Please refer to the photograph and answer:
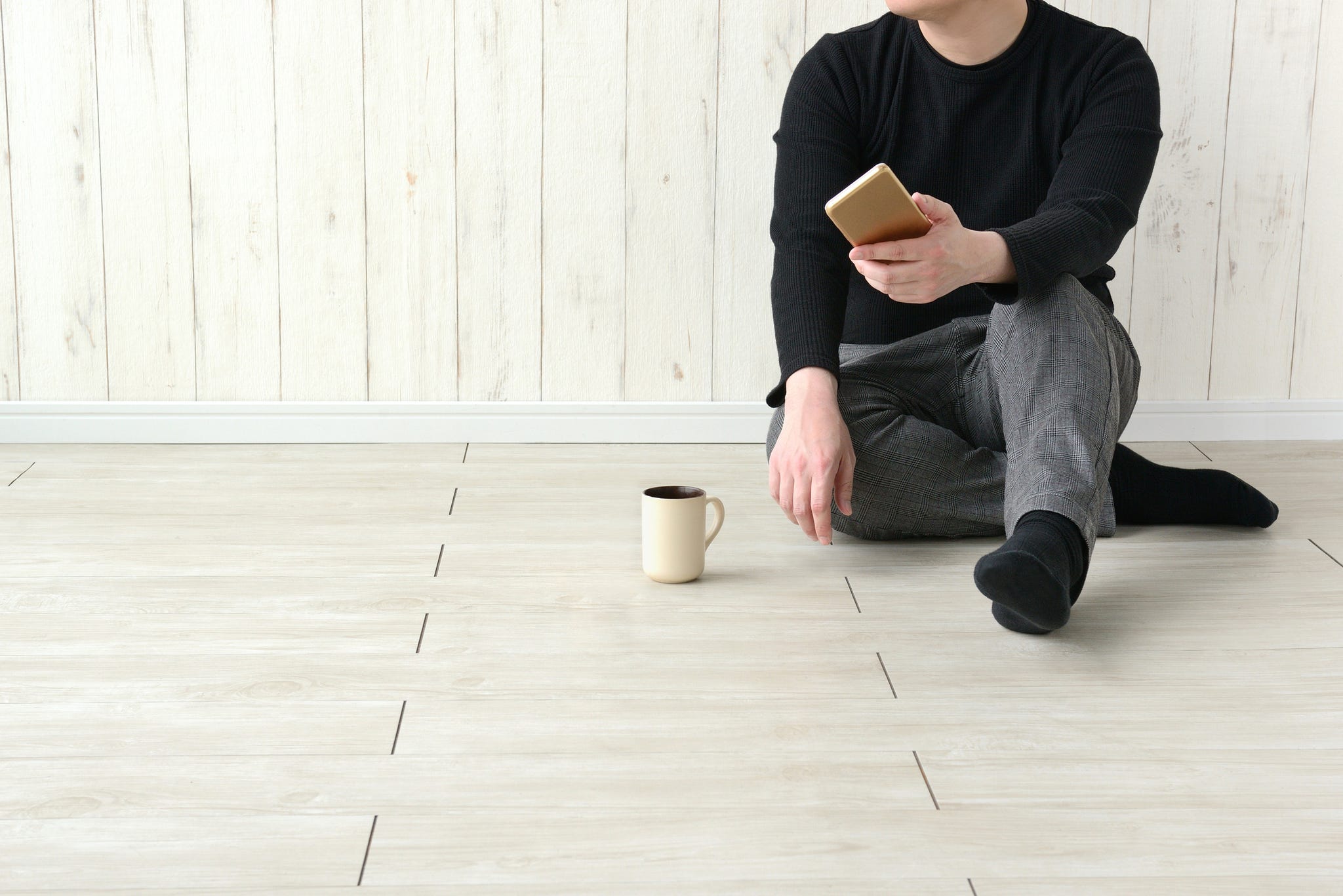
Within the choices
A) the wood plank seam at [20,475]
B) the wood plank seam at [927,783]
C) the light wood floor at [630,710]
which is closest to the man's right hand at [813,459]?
the light wood floor at [630,710]

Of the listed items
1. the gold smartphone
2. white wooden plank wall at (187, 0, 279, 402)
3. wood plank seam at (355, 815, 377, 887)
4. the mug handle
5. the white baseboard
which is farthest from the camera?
the white baseboard

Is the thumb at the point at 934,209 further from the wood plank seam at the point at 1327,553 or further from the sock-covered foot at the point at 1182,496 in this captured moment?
the wood plank seam at the point at 1327,553

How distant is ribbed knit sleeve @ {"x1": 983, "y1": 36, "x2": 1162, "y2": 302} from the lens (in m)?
1.30

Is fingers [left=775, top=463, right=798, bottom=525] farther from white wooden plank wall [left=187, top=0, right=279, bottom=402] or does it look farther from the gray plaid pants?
white wooden plank wall [left=187, top=0, right=279, bottom=402]

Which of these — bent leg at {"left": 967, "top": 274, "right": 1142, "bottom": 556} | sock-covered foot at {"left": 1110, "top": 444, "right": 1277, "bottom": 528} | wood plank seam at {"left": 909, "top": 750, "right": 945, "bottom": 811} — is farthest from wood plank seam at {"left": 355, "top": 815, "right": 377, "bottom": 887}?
sock-covered foot at {"left": 1110, "top": 444, "right": 1277, "bottom": 528}

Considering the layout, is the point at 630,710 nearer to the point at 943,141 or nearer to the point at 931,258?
the point at 931,258

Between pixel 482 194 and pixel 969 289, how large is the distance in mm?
826

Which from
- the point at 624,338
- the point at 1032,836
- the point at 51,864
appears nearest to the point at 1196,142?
the point at 624,338

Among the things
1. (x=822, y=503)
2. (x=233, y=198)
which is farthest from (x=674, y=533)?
(x=233, y=198)

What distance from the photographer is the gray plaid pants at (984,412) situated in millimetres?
1256

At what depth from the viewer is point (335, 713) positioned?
1063 mm

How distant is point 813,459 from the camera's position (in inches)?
51.7

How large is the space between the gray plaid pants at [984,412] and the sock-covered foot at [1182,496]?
31mm

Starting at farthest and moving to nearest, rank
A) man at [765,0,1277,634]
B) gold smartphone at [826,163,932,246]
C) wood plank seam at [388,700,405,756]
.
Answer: man at [765,0,1277,634] < gold smartphone at [826,163,932,246] < wood plank seam at [388,700,405,756]
